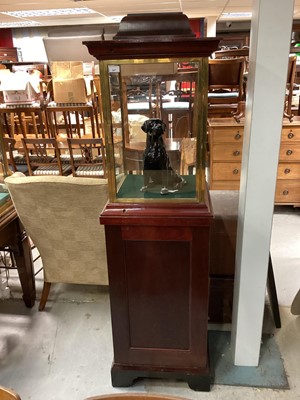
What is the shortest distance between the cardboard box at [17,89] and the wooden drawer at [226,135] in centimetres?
200

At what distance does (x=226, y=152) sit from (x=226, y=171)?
7.2 inches

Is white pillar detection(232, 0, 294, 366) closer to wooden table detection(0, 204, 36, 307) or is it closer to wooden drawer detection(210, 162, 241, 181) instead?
wooden table detection(0, 204, 36, 307)

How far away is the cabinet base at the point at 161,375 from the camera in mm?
1684

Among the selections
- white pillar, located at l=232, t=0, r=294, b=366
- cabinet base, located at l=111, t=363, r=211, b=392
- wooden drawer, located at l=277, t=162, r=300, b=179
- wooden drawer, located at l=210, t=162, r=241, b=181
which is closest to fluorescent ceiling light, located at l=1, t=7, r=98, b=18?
wooden drawer, located at l=210, t=162, r=241, b=181

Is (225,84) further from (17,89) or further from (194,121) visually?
(194,121)

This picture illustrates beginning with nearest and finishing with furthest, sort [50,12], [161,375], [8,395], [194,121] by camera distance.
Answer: [8,395] < [194,121] < [161,375] < [50,12]

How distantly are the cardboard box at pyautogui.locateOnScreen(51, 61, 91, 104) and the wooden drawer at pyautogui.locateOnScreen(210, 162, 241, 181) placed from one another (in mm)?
1611

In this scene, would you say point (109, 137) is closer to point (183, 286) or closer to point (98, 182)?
point (98, 182)

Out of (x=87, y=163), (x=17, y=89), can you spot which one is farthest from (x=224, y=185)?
(x=17, y=89)

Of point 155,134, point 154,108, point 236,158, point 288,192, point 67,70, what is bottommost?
point 288,192

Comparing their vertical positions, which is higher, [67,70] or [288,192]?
[67,70]

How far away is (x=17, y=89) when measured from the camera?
3.80 m

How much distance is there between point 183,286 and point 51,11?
Result: 20.3 feet

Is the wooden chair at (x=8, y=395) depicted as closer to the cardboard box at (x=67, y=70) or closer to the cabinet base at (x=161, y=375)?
the cabinet base at (x=161, y=375)
